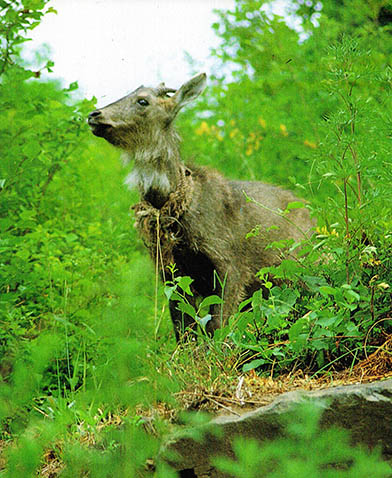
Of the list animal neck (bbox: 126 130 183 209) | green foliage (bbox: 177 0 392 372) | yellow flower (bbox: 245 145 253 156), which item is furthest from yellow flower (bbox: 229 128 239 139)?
green foliage (bbox: 177 0 392 372)

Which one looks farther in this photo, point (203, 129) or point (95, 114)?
point (203, 129)

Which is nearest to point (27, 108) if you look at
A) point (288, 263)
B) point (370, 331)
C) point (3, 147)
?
point (3, 147)

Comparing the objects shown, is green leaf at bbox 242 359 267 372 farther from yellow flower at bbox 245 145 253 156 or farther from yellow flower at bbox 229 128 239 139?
yellow flower at bbox 229 128 239 139

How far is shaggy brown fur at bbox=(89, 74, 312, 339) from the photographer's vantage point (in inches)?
236

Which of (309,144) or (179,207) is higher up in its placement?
(309,144)

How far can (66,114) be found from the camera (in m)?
6.59

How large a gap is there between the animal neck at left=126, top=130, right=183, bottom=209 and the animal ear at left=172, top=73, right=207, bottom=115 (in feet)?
1.18

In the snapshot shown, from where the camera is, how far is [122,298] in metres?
3.42

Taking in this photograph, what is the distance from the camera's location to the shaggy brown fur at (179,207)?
599 centimetres

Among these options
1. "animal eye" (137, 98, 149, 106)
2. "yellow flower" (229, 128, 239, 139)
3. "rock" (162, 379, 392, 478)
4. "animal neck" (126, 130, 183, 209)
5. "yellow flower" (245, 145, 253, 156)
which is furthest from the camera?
"yellow flower" (229, 128, 239, 139)

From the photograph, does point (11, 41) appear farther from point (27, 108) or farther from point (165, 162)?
point (165, 162)

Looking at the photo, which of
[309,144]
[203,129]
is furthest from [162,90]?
[203,129]

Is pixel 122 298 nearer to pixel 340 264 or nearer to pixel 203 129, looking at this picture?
pixel 340 264

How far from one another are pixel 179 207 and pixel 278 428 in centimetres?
313
